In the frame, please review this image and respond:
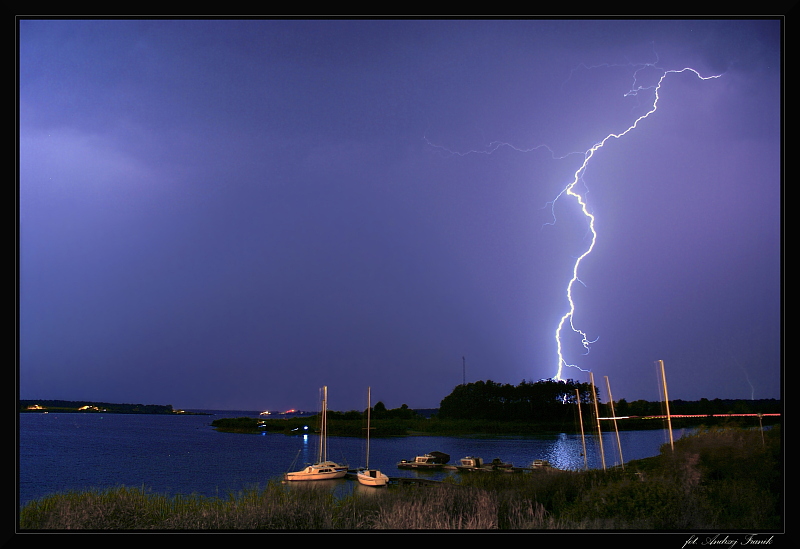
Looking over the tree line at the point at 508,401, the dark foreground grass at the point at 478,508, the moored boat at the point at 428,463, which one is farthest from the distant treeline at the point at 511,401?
the dark foreground grass at the point at 478,508

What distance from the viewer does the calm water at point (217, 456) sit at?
27141mm

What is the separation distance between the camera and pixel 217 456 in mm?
40188

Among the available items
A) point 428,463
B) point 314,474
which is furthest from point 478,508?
point 428,463

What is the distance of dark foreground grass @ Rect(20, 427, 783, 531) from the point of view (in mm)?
7234

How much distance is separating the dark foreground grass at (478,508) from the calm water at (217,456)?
44.9 ft

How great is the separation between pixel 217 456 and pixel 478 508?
3592 centimetres

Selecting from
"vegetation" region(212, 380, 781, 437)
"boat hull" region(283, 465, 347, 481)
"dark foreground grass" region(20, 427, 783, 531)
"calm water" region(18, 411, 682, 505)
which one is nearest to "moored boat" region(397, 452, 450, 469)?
"calm water" region(18, 411, 682, 505)

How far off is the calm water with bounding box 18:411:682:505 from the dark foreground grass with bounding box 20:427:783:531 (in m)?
13.7

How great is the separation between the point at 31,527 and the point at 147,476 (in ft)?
83.0
